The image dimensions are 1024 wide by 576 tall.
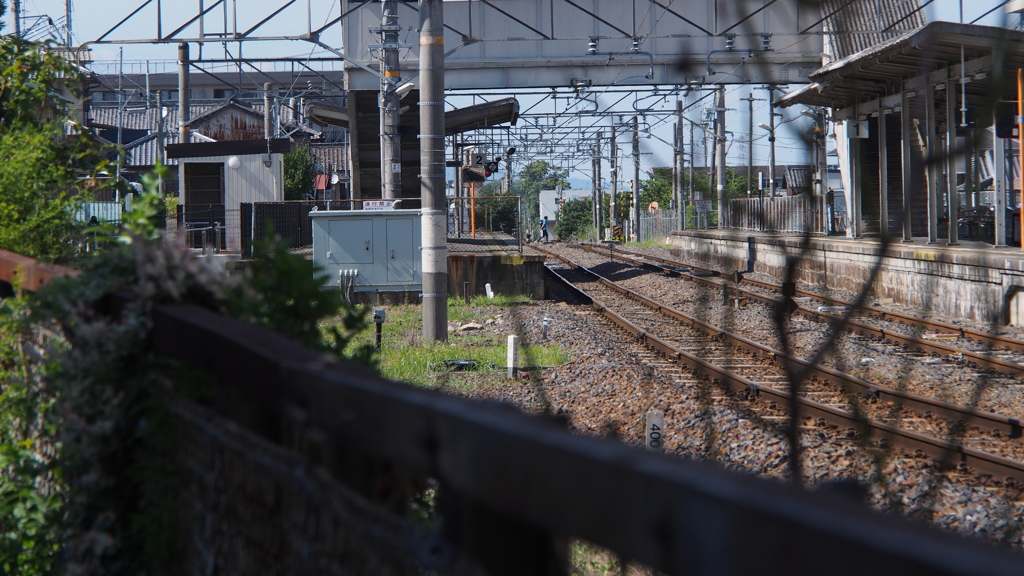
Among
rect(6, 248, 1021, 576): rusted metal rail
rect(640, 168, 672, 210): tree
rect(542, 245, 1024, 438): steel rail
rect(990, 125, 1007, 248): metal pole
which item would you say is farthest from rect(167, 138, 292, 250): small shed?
rect(6, 248, 1021, 576): rusted metal rail

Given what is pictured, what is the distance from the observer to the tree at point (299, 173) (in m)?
46.8

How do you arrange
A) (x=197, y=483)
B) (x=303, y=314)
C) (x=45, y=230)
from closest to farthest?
(x=197, y=483) → (x=303, y=314) → (x=45, y=230)

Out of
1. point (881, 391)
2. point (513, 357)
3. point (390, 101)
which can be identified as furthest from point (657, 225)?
point (881, 391)

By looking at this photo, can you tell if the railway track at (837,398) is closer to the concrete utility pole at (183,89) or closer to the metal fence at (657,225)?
the concrete utility pole at (183,89)

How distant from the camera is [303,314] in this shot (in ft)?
7.08

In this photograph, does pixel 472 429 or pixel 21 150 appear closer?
pixel 472 429

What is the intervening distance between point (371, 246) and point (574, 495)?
730 inches

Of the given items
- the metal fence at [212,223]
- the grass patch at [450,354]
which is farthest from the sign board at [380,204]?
the metal fence at [212,223]

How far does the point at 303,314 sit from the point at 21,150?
9.75ft

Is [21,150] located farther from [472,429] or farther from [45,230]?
[472,429]

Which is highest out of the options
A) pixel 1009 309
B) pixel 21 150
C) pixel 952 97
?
pixel 952 97

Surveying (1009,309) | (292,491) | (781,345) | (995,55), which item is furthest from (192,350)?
(1009,309)

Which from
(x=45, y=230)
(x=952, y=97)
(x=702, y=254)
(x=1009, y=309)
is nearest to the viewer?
(x=702, y=254)

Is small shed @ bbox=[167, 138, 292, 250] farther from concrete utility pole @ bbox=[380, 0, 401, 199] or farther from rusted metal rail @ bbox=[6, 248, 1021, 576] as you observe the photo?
rusted metal rail @ bbox=[6, 248, 1021, 576]
